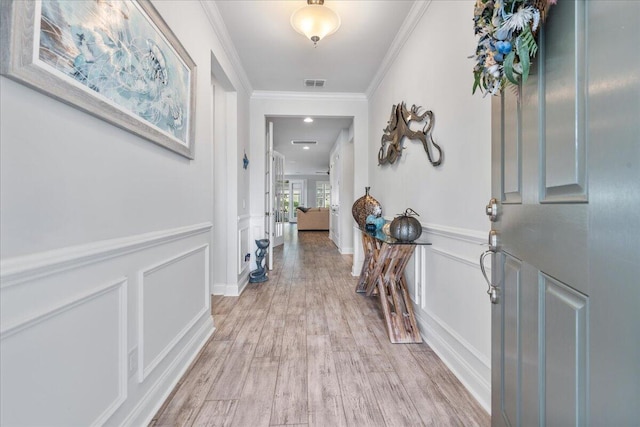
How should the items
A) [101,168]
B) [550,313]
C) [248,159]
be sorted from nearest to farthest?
[550,313] < [101,168] < [248,159]

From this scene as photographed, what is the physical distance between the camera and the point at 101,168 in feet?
3.43

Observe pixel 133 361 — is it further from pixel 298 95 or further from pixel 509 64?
→ pixel 298 95

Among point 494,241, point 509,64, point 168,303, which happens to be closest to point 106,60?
point 168,303

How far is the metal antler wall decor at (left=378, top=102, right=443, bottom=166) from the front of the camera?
6.77 feet

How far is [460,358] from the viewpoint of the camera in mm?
1693

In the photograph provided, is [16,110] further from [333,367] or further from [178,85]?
[333,367]

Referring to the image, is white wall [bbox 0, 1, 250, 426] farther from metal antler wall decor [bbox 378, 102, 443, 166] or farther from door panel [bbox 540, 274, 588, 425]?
metal antler wall decor [bbox 378, 102, 443, 166]

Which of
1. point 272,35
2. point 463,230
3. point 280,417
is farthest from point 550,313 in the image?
point 272,35

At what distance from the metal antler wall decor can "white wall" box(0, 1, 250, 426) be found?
1.71m

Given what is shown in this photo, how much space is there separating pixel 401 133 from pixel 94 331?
8.21 feet

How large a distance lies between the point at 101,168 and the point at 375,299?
270 cm

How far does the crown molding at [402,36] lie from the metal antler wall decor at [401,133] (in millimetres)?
524

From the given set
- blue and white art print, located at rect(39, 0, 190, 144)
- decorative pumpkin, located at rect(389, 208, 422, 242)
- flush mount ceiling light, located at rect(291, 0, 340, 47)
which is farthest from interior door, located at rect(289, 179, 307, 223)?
blue and white art print, located at rect(39, 0, 190, 144)

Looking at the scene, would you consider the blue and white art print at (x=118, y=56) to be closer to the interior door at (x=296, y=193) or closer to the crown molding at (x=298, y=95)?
the crown molding at (x=298, y=95)
